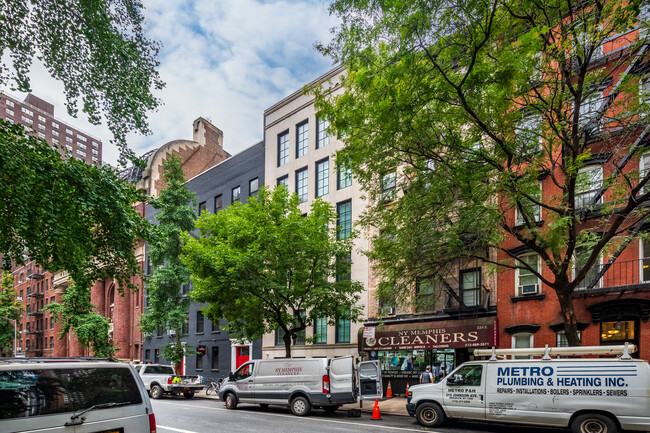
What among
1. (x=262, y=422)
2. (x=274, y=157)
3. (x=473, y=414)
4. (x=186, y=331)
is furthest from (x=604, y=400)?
(x=186, y=331)

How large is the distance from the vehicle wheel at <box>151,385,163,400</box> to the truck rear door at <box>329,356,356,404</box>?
11.7m

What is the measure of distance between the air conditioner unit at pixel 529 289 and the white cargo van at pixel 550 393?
245 inches

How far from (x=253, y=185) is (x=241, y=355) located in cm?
1159

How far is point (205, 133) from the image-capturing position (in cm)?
4569

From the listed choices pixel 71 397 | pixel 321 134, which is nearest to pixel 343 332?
pixel 321 134

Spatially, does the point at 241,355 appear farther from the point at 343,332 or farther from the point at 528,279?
the point at 528,279

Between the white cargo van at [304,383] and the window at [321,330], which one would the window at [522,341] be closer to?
the white cargo van at [304,383]

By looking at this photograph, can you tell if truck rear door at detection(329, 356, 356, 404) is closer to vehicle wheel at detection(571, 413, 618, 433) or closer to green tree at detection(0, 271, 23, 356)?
vehicle wheel at detection(571, 413, 618, 433)

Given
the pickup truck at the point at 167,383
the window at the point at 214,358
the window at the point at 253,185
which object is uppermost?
the window at the point at 253,185

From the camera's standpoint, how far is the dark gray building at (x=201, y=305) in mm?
32250

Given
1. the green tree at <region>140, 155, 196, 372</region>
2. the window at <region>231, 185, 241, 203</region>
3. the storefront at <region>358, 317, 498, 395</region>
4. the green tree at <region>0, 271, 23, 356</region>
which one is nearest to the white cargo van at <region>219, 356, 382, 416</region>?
the storefront at <region>358, 317, 498, 395</region>

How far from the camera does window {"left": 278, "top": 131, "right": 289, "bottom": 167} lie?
3153 centimetres

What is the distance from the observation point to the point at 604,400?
35.4ft

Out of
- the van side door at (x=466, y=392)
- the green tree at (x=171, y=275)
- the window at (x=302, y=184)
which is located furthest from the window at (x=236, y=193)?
the van side door at (x=466, y=392)
